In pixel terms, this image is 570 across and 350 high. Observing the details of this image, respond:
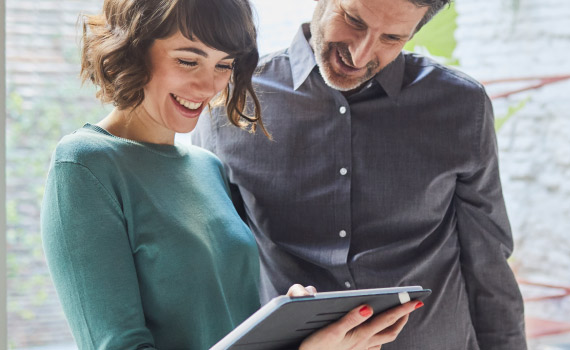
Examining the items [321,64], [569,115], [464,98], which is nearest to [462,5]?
[569,115]

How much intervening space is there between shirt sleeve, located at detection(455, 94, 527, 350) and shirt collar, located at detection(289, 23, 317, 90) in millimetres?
507

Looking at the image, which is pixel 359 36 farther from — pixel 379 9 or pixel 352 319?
pixel 352 319

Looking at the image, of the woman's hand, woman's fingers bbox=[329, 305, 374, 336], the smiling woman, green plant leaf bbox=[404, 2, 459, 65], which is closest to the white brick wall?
green plant leaf bbox=[404, 2, 459, 65]

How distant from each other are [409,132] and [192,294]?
826 mm

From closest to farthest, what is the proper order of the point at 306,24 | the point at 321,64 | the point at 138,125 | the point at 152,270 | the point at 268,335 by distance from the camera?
the point at 268,335, the point at 152,270, the point at 138,125, the point at 321,64, the point at 306,24

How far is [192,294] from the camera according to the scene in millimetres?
1391

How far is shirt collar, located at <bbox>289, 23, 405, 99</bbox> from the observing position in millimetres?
1884

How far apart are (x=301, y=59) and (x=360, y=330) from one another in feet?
2.88

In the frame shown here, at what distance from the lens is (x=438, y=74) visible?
6.36 feet

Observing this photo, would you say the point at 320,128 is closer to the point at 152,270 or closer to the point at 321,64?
the point at 321,64

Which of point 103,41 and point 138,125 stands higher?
point 103,41

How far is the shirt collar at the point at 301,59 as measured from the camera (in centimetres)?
189

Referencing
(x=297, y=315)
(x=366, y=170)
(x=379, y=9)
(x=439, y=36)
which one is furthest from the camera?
(x=439, y=36)

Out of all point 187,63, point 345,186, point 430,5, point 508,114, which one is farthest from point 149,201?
point 508,114
